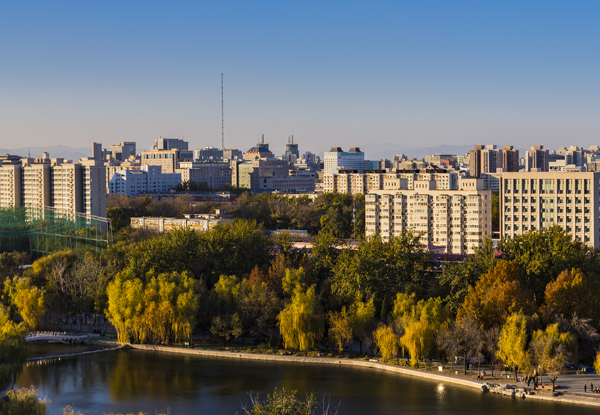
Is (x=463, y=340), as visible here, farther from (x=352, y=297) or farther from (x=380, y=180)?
(x=380, y=180)

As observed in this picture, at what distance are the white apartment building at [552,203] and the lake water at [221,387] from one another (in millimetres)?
17495

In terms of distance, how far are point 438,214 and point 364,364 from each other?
16263 millimetres

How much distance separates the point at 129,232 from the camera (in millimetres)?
44562

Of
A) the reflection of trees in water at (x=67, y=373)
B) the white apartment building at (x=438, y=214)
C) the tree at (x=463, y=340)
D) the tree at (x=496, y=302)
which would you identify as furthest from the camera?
the white apartment building at (x=438, y=214)

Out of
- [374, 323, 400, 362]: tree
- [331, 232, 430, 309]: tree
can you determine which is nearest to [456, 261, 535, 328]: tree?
[374, 323, 400, 362]: tree


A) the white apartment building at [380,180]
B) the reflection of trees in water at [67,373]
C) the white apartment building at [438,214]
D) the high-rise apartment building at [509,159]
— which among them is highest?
the high-rise apartment building at [509,159]

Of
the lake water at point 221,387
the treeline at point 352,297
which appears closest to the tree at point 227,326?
the treeline at point 352,297

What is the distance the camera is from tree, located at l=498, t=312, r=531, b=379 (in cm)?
2150

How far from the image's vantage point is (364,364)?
2389 cm

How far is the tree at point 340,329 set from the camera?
24.9 m

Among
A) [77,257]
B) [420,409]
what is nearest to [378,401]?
[420,409]

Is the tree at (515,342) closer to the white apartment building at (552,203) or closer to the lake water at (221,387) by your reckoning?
the lake water at (221,387)

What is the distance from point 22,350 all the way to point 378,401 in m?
8.86

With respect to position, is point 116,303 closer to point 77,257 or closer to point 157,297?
point 157,297
